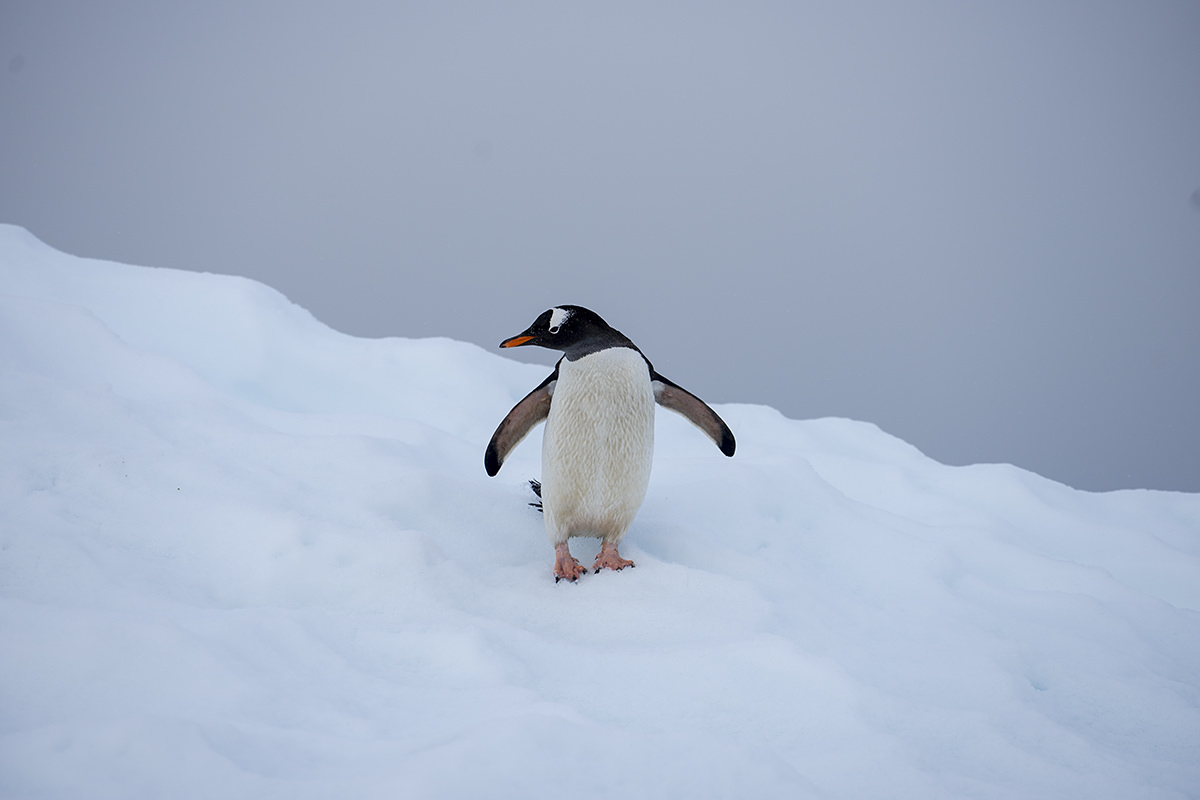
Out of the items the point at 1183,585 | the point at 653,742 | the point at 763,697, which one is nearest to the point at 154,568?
the point at 653,742

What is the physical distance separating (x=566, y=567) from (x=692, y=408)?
29.9 inches

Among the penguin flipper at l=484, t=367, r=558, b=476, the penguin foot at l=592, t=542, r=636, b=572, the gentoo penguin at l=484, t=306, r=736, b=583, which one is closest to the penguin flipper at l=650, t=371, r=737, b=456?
the gentoo penguin at l=484, t=306, r=736, b=583

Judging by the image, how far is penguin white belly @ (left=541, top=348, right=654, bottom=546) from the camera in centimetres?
208

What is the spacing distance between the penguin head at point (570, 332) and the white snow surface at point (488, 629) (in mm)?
637

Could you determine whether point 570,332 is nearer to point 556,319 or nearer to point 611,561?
point 556,319

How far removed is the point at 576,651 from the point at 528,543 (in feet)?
2.58

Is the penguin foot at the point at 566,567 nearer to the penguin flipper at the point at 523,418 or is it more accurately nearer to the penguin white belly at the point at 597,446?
the penguin white belly at the point at 597,446

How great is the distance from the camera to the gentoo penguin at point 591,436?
2074 mm

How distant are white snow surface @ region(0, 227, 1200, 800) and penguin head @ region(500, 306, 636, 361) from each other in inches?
25.1

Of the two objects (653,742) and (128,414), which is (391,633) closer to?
(653,742)

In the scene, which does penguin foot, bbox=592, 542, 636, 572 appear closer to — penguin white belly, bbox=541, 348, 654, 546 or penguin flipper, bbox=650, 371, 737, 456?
penguin white belly, bbox=541, 348, 654, 546

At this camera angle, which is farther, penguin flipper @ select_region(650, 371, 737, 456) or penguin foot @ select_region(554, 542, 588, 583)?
penguin flipper @ select_region(650, 371, 737, 456)

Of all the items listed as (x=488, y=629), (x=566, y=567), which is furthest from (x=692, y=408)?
(x=488, y=629)

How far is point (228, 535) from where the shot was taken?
1.78 metres
